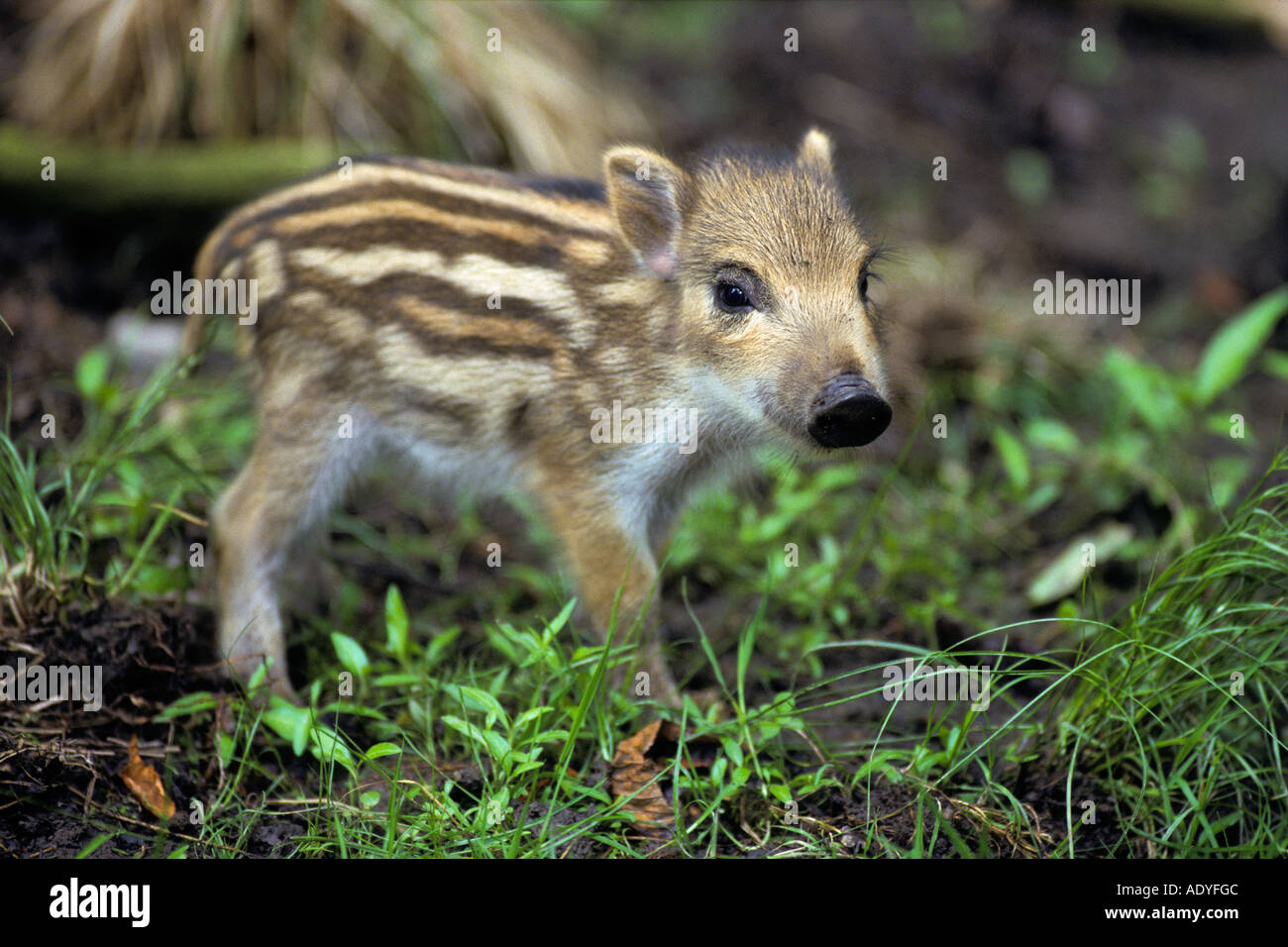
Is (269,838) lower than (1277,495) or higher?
lower

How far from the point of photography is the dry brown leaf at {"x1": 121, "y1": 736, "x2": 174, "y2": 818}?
352cm

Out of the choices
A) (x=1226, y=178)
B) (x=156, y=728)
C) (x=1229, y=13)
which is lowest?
(x=156, y=728)

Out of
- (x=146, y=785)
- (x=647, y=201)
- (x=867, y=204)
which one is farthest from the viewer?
(x=867, y=204)

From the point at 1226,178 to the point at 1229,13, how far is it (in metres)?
2.12

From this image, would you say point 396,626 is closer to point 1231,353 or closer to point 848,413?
point 848,413

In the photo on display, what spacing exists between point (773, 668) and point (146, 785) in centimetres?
214

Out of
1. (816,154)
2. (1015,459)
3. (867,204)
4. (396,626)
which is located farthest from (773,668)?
(867,204)

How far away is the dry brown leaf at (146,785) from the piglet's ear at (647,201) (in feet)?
7.46

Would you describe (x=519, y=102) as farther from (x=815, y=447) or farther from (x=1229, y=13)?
(x=1229, y=13)

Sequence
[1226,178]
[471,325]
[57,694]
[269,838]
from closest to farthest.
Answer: [269,838]
[57,694]
[471,325]
[1226,178]

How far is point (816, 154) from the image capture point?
4.59m

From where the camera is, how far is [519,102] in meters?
7.01

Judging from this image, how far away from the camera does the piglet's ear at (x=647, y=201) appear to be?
4199 millimetres

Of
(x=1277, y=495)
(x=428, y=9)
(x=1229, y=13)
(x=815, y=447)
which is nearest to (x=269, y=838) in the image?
(x=815, y=447)
